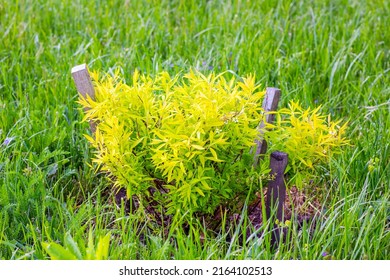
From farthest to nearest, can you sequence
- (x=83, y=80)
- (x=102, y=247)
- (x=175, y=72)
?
(x=175, y=72), (x=83, y=80), (x=102, y=247)

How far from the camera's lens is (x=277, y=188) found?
2.80 m

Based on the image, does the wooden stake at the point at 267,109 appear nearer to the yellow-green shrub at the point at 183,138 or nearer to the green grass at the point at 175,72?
the yellow-green shrub at the point at 183,138

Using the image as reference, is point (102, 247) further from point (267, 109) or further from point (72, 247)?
point (267, 109)

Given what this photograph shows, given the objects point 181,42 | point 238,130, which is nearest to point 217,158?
point 238,130

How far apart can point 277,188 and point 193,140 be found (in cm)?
44

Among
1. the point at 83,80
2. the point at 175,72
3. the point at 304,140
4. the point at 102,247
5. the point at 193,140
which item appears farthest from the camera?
the point at 175,72

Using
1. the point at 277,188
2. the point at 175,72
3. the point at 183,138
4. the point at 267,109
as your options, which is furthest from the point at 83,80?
the point at 175,72

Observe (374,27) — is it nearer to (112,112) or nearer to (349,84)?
(349,84)

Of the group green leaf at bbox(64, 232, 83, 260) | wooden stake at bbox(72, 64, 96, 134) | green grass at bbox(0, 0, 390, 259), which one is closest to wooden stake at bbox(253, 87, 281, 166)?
green grass at bbox(0, 0, 390, 259)

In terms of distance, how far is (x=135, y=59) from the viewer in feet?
13.8

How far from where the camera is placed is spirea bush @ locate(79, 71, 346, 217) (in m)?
2.60

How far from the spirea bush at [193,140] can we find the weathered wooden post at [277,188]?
5 centimetres

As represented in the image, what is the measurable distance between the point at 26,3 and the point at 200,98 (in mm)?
2899

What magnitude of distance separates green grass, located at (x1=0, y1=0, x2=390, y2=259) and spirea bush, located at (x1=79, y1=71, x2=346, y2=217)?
6.7 inches
